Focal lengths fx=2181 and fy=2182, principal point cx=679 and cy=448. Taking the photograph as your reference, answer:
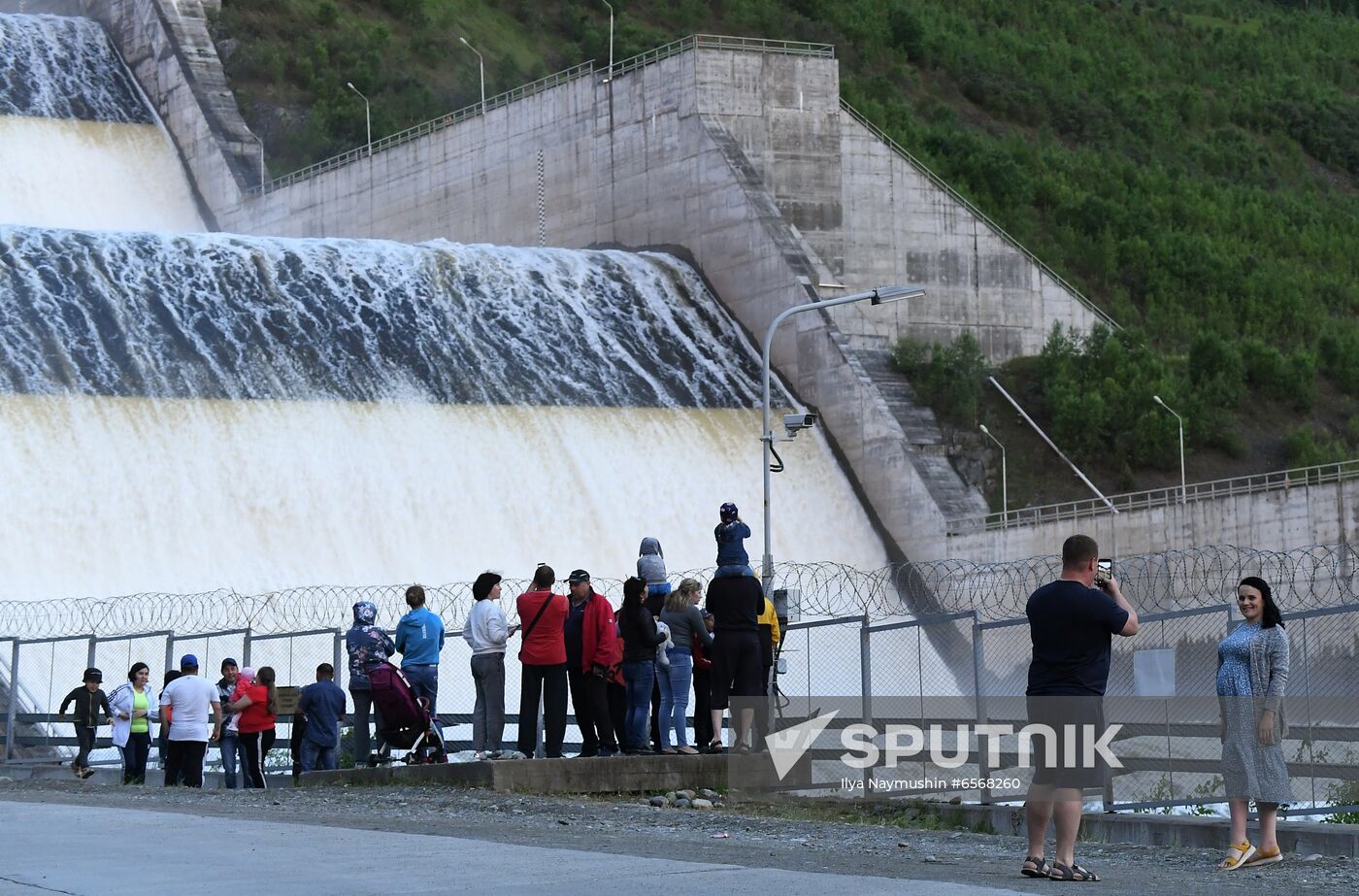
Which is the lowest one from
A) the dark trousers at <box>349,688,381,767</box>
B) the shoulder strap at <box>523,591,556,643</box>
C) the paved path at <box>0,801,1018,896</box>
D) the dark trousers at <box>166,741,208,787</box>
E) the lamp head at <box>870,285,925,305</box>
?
the paved path at <box>0,801,1018,896</box>

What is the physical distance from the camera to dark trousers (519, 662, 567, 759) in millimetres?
16297

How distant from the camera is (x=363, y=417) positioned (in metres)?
35.4

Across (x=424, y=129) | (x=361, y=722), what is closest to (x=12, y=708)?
(x=361, y=722)

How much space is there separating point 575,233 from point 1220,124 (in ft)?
118

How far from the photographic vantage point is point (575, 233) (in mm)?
45906

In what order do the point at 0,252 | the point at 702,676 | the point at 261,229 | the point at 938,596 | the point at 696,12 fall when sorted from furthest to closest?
the point at 696,12 < the point at 261,229 < the point at 0,252 < the point at 938,596 < the point at 702,676

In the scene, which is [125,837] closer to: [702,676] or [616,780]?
[616,780]

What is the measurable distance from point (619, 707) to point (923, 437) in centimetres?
2236

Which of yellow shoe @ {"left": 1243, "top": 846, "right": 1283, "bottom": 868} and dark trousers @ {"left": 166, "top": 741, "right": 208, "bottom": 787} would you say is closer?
yellow shoe @ {"left": 1243, "top": 846, "right": 1283, "bottom": 868}

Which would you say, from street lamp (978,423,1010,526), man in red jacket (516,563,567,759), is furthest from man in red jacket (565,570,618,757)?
street lamp (978,423,1010,526)

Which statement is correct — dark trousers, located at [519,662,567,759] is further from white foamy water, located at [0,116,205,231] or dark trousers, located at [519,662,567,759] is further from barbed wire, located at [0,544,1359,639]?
white foamy water, located at [0,116,205,231]

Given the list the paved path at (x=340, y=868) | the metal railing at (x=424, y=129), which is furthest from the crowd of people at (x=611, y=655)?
the metal railing at (x=424, y=129)

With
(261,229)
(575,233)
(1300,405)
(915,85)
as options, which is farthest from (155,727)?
(915,85)

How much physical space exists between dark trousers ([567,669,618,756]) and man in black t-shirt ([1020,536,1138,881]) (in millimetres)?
6518
